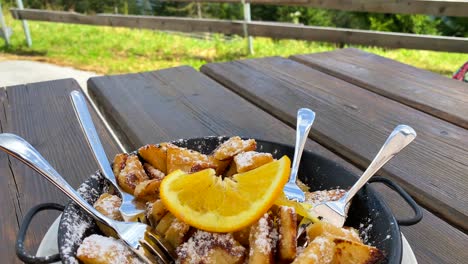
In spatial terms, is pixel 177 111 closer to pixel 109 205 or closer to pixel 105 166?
pixel 105 166

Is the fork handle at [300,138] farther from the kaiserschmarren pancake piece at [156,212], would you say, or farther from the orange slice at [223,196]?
the kaiserschmarren pancake piece at [156,212]

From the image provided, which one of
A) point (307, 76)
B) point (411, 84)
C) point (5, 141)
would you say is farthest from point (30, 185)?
point (411, 84)

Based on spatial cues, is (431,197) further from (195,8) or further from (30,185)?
(195,8)

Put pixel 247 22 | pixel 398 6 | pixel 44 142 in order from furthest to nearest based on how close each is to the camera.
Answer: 1. pixel 247 22
2. pixel 398 6
3. pixel 44 142

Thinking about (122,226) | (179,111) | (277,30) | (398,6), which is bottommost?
(277,30)

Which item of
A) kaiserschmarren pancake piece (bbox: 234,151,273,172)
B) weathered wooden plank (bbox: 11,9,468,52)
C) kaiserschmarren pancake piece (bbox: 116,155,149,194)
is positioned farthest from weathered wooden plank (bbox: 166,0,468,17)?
kaiserschmarren pancake piece (bbox: 116,155,149,194)

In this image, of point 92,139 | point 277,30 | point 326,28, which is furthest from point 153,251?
point 277,30

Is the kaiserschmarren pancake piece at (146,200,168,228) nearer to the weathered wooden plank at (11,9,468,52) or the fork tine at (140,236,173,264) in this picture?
the fork tine at (140,236,173,264)

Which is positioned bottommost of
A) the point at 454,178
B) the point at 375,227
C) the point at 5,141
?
the point at 454,178
